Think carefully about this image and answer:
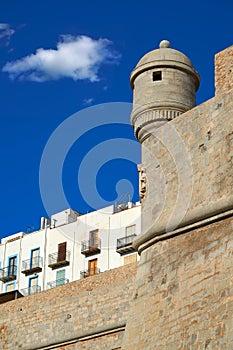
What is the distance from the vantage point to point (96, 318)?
1539cm

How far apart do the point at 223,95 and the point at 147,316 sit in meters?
3.38

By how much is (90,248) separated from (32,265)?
3770 mm

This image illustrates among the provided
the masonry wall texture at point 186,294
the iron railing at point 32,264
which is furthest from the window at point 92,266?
the masonry wall texture at point 186,294

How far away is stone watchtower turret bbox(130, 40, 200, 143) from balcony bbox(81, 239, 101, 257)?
20.7 m

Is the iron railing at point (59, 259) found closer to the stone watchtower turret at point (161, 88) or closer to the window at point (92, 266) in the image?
the window at point (92, 266)

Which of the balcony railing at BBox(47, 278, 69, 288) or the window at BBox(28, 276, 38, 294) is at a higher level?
the window at BBox(28, 276, 38, 294)

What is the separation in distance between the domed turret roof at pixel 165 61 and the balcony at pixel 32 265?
23366mm

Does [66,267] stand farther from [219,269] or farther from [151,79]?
[219,269]

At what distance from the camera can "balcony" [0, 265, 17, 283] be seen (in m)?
37.6

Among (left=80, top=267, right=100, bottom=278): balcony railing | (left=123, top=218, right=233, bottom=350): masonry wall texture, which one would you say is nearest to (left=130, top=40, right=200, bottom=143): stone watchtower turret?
(left=123, top=218, right=233, bottom=350): masonry wall texture

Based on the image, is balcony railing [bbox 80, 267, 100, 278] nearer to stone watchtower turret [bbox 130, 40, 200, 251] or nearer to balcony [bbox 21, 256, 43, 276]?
balcony [bbox 21, 256, 43, 276]

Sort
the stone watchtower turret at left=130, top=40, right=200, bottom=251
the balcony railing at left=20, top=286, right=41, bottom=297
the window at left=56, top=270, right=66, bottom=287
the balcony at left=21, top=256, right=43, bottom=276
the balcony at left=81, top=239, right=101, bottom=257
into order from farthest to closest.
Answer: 1. the balcony at left=21, top=256, right=43, bottom=276
2. the balcony railing at left=20, top=286, right=41, bottom=297
3. the window at left=56, top=270, right=66, bottom=287
4. the balcony at left=81, top=239, right=101, bottom=257
5. the stone watchtower turret at left=130, top=40, right=200, bottom=251

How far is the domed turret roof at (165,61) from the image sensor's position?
45.0ft

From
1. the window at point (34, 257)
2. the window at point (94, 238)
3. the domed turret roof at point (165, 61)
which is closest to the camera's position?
the domed turret roof at point (165, 61)
